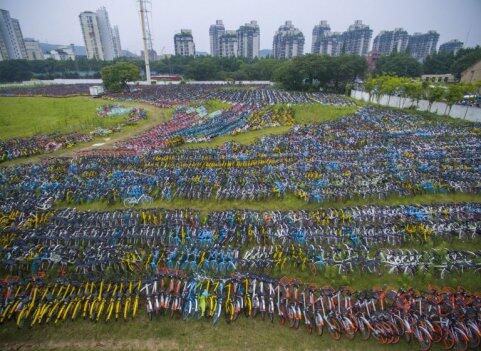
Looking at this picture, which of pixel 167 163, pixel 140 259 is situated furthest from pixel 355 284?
pixel 167 163

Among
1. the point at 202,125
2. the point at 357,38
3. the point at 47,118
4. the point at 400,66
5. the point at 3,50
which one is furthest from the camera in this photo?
the point at 357,38

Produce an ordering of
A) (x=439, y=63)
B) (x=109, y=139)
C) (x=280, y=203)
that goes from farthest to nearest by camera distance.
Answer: (x=439, y=63)
(x=109, y=139)
(x=280, y=203)

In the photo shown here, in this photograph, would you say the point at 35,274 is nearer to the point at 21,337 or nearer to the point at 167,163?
the point at 21,337

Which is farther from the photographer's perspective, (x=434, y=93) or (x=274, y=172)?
(x=434, y=93)

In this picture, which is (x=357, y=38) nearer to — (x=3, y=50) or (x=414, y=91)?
(x=414, y=91)

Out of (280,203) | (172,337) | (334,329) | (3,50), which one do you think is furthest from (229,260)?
(3,50)

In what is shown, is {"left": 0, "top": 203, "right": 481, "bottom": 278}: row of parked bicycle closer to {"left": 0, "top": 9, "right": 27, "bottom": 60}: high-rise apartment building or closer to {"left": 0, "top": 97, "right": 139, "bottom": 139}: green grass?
{"left": 0, "top": 97, "right": 139, "bottom": 139}: green grass

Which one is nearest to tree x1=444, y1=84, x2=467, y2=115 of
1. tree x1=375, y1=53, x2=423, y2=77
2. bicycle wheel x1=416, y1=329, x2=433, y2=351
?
bicycle wheel x1=416, y1=329, x2=433, y2=351
